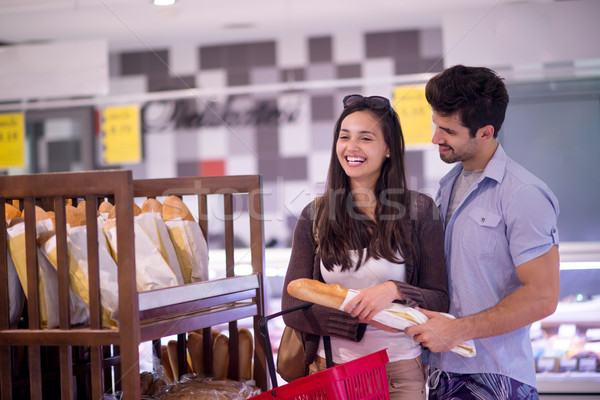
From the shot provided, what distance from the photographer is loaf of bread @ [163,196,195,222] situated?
1725 mm

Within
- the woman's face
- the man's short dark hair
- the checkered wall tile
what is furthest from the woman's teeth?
the checkered wall tile

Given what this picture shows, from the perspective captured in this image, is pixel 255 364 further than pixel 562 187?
No

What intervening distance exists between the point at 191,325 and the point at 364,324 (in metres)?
0.47

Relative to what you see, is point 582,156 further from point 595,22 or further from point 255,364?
point 255,364

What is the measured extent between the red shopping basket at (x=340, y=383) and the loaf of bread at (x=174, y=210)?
536 millimetres

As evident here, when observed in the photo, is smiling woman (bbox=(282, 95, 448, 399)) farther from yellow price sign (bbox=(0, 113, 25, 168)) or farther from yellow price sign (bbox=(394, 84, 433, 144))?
yellow price sign (bbox=(0, 113, 25, 168))

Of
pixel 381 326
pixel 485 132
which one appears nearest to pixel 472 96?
pixel 485 132

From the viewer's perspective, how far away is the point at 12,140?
5160 millimetres

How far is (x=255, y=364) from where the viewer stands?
1905 millimetres

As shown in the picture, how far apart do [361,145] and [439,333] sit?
580mm

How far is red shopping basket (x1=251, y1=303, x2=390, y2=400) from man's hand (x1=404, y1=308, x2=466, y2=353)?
115 millimetres

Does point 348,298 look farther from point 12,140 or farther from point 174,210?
point 12,140

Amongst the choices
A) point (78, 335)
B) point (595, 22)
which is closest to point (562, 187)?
point (595, 22)

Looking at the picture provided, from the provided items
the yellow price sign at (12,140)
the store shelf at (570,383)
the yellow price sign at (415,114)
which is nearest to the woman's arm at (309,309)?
the store shelf at (570,383)
